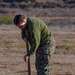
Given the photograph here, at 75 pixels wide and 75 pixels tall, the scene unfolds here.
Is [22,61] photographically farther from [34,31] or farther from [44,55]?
[34,31]

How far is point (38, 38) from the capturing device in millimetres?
9172

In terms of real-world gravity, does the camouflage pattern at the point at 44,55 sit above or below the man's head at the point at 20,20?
below

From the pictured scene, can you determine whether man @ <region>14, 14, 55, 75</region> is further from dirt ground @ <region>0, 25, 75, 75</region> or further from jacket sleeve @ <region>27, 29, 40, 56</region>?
dirt ground @ <region>0, 25, 75, 75</region>

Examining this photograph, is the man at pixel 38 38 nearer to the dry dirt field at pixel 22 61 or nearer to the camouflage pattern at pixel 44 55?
the camouflage pattern at pixel 44 55

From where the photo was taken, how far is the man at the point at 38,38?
9055 mm

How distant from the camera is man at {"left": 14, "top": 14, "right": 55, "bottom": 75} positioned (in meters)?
9.05

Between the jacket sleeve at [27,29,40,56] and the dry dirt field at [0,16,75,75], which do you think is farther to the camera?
the dry dirt field at [0,16,75,75]

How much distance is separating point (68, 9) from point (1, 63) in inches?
1663

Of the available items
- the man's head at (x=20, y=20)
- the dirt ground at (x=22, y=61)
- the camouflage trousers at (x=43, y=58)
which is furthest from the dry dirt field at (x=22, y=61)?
the man's head at (x=20, y=20)

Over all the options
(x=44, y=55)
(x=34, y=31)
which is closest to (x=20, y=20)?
(x=34, y=31)

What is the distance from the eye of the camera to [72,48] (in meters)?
19.9

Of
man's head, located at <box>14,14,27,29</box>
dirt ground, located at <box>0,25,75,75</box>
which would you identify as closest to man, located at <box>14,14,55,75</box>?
man's head, located at <box>14,14,27,29</box>

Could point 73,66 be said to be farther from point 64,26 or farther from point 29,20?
point 64,26

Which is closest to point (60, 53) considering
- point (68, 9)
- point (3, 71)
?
point (3, 71)
